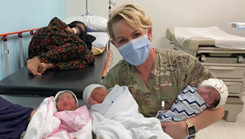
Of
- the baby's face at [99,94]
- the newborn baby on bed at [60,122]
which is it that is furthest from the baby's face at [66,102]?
the baby's face at [99,94]

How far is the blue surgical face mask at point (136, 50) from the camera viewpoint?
1092mm

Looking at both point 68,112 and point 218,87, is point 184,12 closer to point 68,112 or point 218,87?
point 218,87

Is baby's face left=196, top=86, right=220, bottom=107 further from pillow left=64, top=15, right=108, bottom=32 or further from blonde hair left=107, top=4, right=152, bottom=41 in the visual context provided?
pillow left=64, top=15, right=108, bottom=32

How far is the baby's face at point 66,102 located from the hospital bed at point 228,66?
164 centimetres

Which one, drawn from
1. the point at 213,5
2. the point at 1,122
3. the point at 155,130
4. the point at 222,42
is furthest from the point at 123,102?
the point at 213,5

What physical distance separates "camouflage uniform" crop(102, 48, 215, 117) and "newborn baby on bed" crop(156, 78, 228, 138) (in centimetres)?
6

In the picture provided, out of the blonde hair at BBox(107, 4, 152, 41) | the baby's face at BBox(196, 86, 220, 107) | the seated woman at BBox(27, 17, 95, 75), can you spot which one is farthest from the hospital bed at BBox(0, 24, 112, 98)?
the baby's face at BBox(196, 86, 220, 107)

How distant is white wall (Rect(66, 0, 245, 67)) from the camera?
3428 mm

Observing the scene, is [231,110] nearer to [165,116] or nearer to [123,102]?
[165,116]

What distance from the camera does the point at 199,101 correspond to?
106 centimetres

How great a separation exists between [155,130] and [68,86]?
0.73 metres

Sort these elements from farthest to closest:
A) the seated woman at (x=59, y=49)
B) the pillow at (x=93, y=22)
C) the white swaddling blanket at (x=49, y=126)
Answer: the pillow at (x=93, y=22)
the seated woman at (x=59, y=49)
the white swaddling blanket at (x=49, y=126)

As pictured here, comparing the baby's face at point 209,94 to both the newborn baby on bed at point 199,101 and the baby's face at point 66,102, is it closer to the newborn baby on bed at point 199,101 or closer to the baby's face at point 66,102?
the newborn baby on bed at point 199,101

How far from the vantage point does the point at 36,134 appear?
0.80 metres
